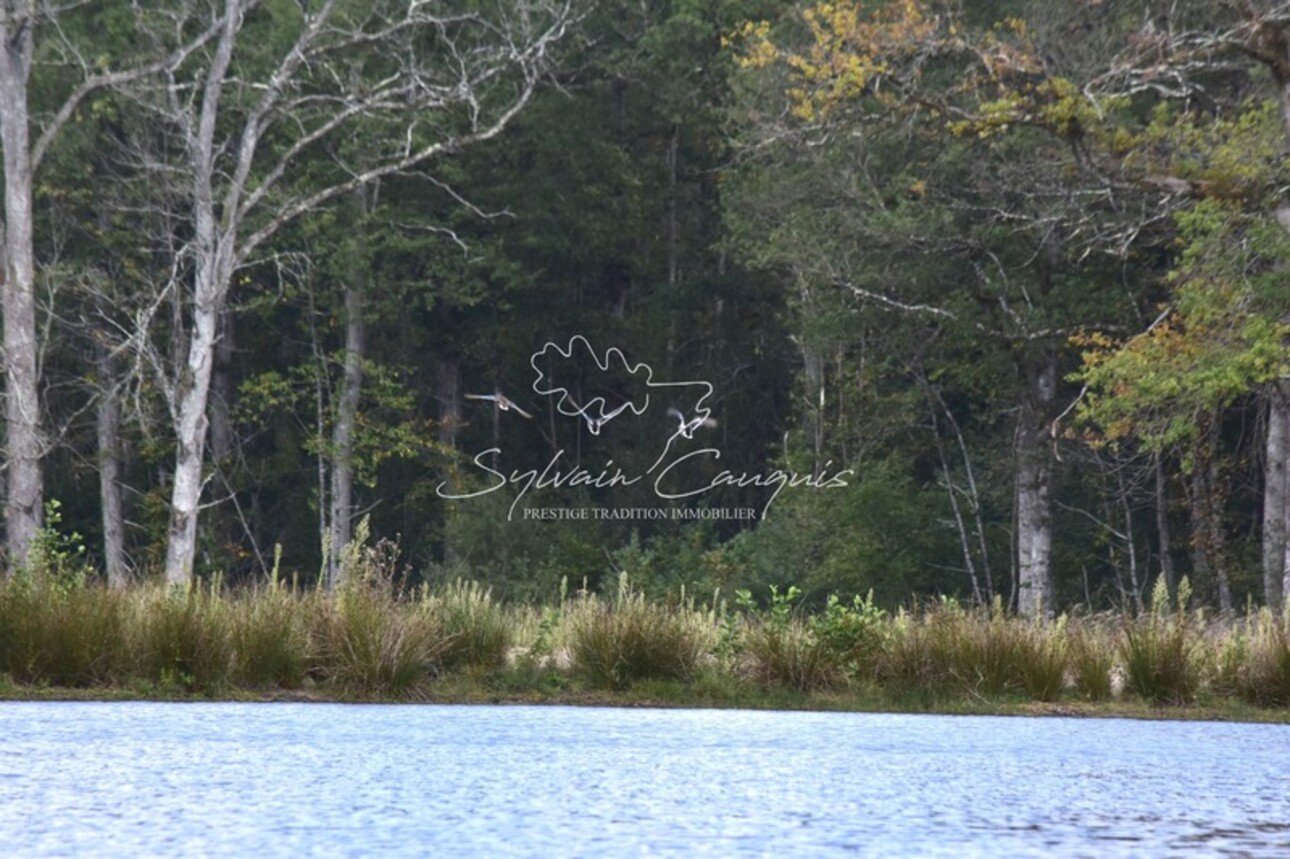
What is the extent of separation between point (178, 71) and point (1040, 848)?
1009 inches

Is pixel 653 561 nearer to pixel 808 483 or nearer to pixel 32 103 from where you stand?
pixel 808 483

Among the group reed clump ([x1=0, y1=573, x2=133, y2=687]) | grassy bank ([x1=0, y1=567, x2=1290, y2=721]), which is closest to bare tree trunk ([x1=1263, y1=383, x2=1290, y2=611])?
grassy bank ([x1=0, y1=567, x2=1290, y2=721])

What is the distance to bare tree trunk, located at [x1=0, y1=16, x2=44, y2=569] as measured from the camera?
23047 millimetres

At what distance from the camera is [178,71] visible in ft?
94.8

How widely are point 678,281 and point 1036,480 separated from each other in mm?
12150

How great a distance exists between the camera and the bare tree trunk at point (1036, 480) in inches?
926

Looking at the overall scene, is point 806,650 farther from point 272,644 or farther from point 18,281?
point 18,281

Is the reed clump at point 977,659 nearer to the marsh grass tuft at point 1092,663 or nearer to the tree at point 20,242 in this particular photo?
the marsh grass tuft at point 1092,663

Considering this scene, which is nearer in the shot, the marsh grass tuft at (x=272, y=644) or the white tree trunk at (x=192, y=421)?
the marsh grass tuft at (x=272, y=644)

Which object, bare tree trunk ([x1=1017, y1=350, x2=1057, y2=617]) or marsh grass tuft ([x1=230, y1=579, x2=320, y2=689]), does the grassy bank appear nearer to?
marsh grass tuft ([x1=230, y1=579, x2=320, y2=689])

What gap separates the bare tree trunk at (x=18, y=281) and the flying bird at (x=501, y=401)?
10393 millimetres

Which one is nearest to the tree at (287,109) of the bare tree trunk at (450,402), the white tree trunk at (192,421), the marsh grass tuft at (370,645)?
the white tree trunk at (192,421)

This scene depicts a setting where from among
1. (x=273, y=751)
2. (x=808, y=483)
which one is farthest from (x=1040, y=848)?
(x=808, y=483)

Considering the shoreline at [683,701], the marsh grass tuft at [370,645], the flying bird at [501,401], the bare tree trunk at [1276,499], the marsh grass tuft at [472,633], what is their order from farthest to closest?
the flying bird at [501,401] < the bare tree trunk at [1276,499] < the marsh grass tuft at [472,633] < the marsh grass tuft at [370,645] < the shoreline at [683,701]
